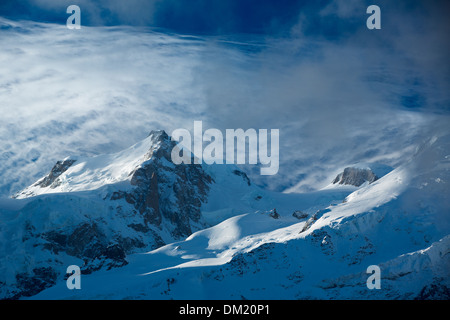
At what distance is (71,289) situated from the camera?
188 metres

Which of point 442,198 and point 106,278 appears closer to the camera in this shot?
point 442,198

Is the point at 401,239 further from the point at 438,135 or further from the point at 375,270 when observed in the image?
the point at 438,135

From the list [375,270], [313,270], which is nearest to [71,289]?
[313,270]

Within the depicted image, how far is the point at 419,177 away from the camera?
18962cm

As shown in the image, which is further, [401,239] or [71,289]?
[71,289]
